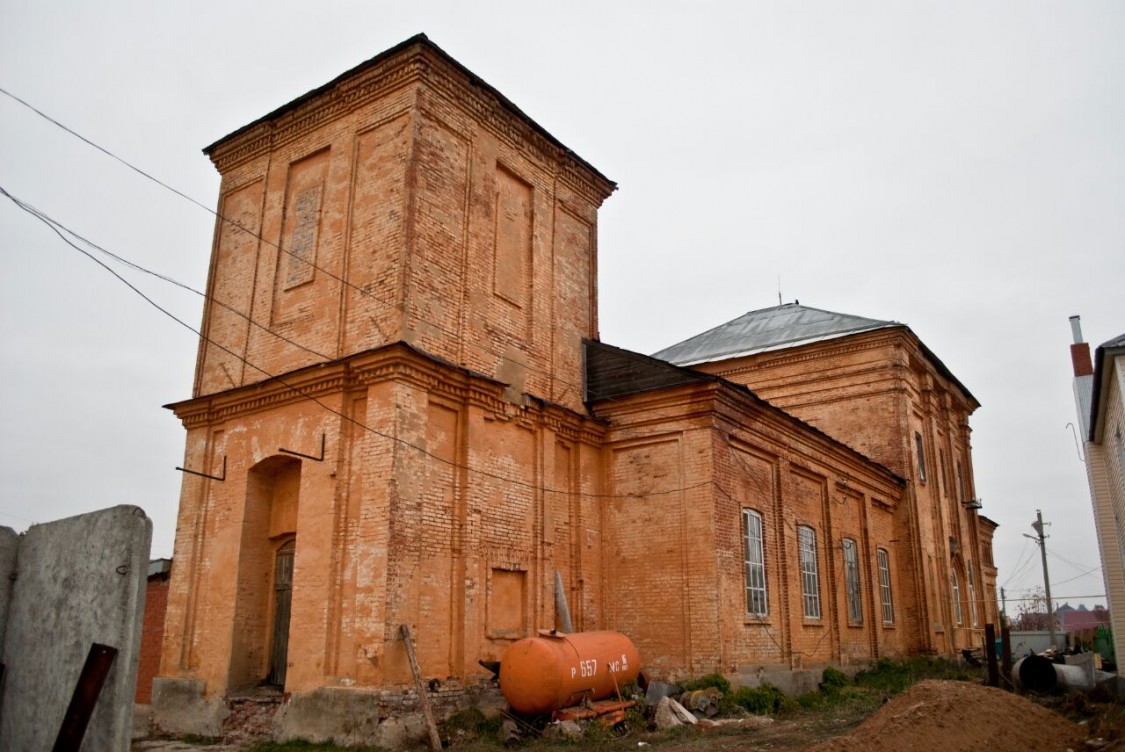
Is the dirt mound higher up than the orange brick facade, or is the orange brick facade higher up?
the orange brick facade

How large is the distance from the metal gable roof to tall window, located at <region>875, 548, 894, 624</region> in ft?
20.0

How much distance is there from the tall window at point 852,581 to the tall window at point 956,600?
648 centimetres

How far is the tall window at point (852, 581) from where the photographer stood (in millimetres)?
20375

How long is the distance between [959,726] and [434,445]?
25.5 ft

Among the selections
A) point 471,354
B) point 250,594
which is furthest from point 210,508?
point 471,354

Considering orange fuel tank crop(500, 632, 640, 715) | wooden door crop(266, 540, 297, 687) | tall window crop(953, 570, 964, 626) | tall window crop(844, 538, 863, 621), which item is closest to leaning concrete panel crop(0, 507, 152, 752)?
orange fuel tank crop(500, 632, 640, 715)

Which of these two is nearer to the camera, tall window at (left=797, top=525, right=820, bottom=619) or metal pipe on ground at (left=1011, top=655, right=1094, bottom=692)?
metal pipe on ground at (left=1011, top=655, right=1094, bottom=692)

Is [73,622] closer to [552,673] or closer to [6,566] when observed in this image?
[6,566]

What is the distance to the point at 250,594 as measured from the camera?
13500 mm

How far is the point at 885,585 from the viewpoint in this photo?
22891mm

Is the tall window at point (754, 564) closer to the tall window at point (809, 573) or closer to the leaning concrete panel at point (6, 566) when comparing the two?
the tall window at point (809, 573)

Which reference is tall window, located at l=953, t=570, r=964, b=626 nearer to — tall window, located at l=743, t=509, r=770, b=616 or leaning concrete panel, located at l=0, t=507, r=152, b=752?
tall window, located at l=743, t=509, r=770, b=616

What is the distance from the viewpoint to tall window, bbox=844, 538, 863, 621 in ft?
66.8

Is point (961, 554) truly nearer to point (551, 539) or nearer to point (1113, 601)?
point (1113, 601)
